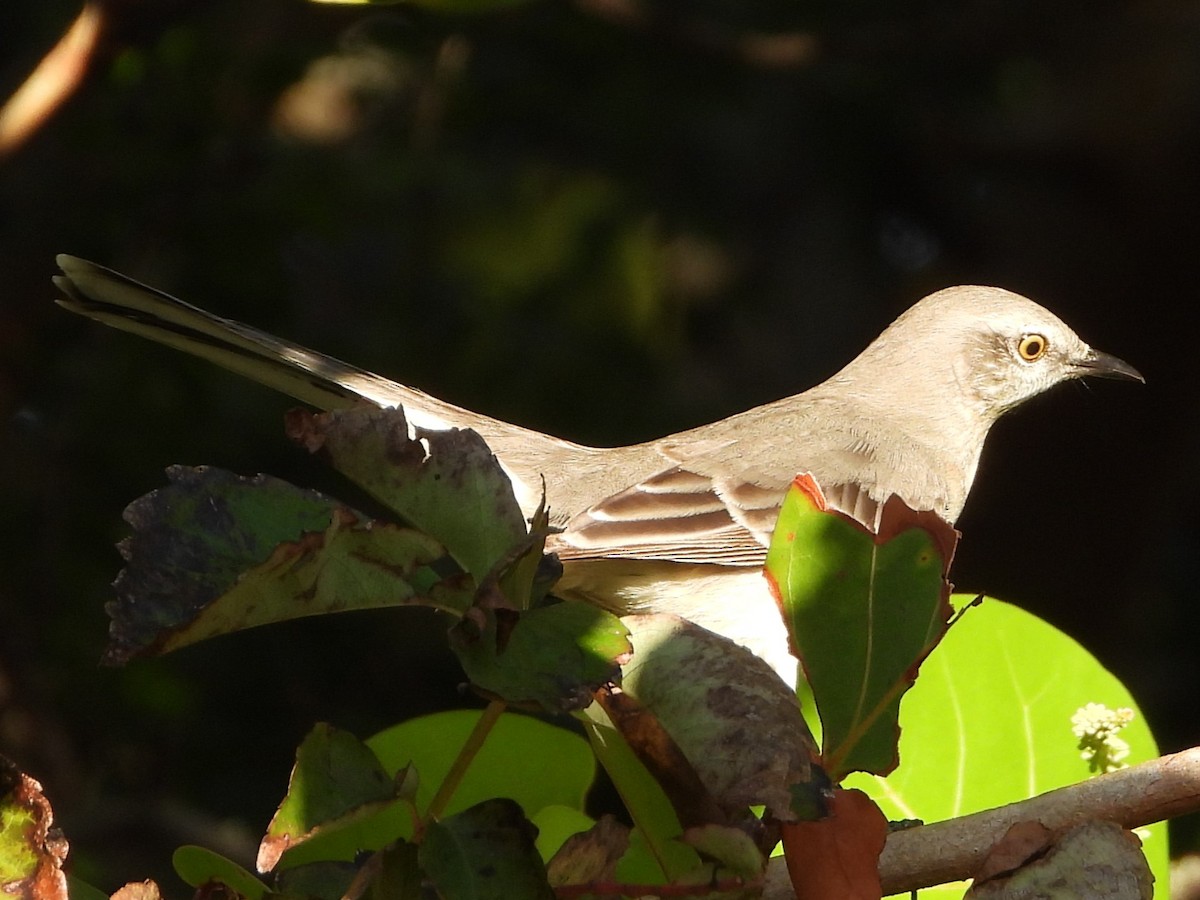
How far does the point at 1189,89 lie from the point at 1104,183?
0.75 m

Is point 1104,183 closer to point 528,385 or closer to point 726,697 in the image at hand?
point 528,385

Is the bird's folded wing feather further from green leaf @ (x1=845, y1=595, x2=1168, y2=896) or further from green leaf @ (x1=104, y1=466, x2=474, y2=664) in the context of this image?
green leaf @ (x1=104, y1=466, x2=474, y2=664)

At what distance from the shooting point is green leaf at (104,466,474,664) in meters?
1.51

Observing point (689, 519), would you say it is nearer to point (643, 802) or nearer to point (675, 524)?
point (675, 524)

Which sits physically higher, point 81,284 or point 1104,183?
point 1104,183

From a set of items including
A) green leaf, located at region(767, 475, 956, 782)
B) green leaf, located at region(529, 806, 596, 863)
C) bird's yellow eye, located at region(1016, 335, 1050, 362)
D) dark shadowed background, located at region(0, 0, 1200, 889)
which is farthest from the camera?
bird's yellow eye, located at region(1016, 335, 1050, 362)

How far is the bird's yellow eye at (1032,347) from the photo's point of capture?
211 inches

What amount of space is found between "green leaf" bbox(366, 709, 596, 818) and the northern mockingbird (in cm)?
155

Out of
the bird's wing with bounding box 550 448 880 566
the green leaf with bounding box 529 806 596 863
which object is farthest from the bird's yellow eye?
the green leaf with bounding box 529 806 596 863

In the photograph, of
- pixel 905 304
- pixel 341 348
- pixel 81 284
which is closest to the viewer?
pixel 81 284

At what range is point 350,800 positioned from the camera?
156 cm

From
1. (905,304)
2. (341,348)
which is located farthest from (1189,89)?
(341,348)

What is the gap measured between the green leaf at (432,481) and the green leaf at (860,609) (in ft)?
1.30

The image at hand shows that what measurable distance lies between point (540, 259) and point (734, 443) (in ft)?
8.43
